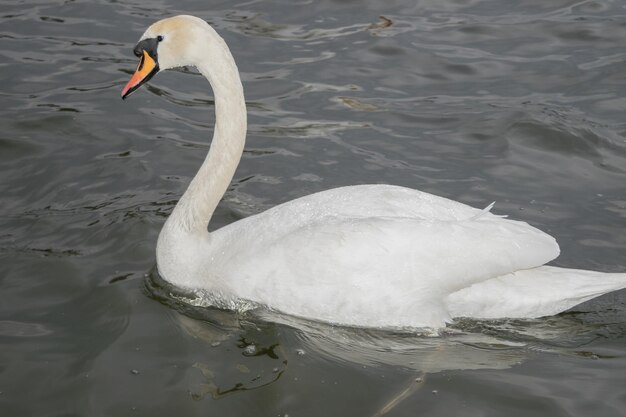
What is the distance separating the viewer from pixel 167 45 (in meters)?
6.32

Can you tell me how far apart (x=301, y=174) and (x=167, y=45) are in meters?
2.23

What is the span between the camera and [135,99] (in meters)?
9.59

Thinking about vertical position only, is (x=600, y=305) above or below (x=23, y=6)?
below

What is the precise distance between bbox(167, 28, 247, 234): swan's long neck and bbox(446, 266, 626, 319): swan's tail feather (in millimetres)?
1609

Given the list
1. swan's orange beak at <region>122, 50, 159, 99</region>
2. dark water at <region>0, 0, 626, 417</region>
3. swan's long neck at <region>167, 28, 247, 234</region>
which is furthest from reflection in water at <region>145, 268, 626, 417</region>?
swan's orange beak at <region>122, 50, 159, 99</region>

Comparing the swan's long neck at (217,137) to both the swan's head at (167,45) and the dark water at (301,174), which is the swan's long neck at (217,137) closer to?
the swan's head at (167,45)

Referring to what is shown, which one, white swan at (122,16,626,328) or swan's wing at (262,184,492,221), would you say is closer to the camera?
white swan at (122,16,626,328)

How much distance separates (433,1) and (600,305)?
581cm

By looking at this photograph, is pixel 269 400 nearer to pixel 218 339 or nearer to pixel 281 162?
pixel 218 339

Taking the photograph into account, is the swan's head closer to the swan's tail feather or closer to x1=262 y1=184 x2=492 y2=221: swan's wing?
x1=262 y1=184 x2=492 y2=221: swan's wing

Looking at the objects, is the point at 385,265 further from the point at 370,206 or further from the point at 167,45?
the point at 167,45

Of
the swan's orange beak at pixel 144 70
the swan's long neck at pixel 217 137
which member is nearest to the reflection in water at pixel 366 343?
the swan's long neck at pixel 217 137

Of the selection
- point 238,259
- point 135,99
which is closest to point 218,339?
point 238,259

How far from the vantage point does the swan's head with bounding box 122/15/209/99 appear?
6.27 meters
